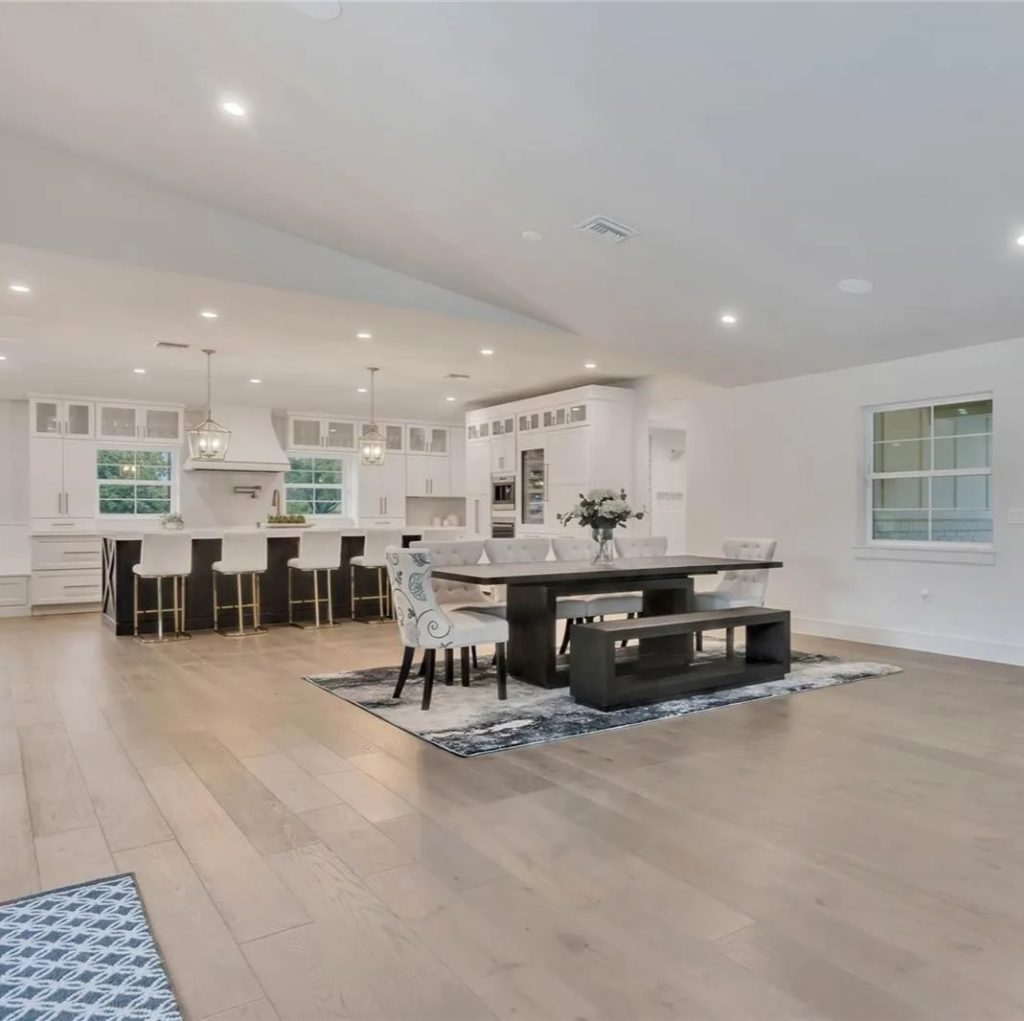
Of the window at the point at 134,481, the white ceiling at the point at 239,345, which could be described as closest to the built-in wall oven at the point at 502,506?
the white ceiling at the point at 239,345

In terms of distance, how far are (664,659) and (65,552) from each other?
24.3 ft

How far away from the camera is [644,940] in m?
1.97

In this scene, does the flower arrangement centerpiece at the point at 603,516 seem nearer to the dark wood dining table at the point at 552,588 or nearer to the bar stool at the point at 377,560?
the dark wood dining table at the point at 552,588

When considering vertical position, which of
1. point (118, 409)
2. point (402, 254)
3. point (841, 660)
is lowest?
point (841, 660)

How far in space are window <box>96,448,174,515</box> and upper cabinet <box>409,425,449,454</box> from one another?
11.6 ft

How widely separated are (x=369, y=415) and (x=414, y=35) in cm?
809

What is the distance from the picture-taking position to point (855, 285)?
503 cm

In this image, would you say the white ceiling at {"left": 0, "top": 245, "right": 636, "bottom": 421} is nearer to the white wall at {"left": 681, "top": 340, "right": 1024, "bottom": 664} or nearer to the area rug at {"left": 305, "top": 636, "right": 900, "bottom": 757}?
the white wall at {"left": 681, "top": 340, "right": 1024, "bottom": 664}

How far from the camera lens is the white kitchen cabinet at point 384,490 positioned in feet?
36.4

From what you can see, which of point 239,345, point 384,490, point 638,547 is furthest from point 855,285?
point 384,490

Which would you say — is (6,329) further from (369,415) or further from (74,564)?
(369,415)

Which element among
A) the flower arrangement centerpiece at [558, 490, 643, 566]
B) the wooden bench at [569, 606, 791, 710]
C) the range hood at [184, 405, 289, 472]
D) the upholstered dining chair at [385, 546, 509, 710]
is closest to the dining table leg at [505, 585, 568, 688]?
the wooden bench at [569, 606, 791, 710]

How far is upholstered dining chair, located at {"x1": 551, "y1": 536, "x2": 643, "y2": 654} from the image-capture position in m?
5.64

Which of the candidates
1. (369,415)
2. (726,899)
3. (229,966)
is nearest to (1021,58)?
(726,899)
